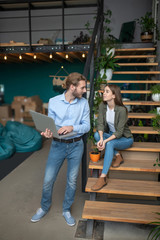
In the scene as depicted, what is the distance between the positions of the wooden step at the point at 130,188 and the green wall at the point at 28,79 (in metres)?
7.02

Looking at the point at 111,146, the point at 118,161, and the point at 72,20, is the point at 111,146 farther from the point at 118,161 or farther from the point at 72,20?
the point at 72,20

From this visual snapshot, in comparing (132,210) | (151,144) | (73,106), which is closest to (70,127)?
(73,106)

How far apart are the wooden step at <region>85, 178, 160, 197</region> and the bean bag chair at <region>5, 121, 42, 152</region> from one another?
2.81 meters

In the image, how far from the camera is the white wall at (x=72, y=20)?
827 cm

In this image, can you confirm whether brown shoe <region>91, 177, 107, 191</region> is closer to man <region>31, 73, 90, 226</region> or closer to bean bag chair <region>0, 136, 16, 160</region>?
man <region>31, 73, 90, 226</region>

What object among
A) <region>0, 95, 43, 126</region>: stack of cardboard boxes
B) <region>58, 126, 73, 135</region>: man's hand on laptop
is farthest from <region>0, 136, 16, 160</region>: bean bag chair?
<region>0, 95, 43, 126</region>: stack of cardboard boxes

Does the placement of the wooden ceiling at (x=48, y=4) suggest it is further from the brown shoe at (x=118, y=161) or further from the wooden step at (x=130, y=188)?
the wooden step at (x=130, y=188)

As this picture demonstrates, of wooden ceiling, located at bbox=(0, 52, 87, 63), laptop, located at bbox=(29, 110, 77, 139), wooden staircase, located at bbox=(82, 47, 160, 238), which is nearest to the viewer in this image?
laptop, located at bbox=(29, 110, 77, 139)

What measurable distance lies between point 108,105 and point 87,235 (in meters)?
1.35

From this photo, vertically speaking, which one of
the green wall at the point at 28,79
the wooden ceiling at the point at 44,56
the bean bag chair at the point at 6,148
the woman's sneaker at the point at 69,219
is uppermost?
the wooden ceiling at the point at 44,56

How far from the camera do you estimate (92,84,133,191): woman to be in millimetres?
2510

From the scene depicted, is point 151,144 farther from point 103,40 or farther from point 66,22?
point 66,22

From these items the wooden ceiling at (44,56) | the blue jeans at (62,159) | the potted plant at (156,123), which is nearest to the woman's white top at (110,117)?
the blue jeans at (62,159)

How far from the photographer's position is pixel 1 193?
312 centimetres
